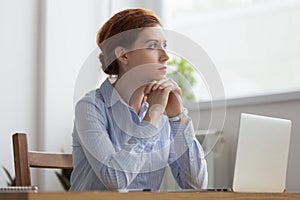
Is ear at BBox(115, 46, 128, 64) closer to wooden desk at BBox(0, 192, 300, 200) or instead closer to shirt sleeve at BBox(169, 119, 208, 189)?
shirt sleeve at BBox(169, 119, 208, 189)

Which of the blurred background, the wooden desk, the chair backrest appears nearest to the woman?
the chair backrest

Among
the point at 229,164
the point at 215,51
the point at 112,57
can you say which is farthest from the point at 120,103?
the point at 215,51

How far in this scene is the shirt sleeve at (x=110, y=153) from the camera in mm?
1477

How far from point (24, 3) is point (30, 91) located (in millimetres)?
439

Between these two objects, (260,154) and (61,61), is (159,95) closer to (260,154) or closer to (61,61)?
(260,154)

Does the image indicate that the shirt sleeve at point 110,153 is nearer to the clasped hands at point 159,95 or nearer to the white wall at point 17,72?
the clasped hands at point 159,95

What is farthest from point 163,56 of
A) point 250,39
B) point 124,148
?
point 250,39

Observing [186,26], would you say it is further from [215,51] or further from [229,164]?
[229,164]

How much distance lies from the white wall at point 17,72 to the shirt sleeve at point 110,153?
1573mm

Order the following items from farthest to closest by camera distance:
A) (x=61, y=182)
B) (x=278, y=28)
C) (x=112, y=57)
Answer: (x=61, y=182) → (x=278, y=28) → (x=112, y=57)

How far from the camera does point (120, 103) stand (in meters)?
1.65

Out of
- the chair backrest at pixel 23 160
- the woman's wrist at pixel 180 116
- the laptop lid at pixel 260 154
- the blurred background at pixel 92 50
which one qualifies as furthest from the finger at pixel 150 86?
the blurred background at pixel 92 50

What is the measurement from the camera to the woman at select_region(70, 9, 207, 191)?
150cm

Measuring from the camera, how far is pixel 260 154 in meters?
1.44
